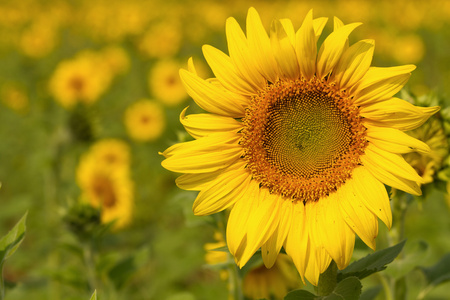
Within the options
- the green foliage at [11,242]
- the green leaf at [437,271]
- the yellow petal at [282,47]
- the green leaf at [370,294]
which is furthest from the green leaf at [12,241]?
the green leaf at [437,271]

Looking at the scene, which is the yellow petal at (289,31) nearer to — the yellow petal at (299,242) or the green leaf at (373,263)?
the yellow petal at (299,242)

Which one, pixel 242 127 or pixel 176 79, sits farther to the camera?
pixel 176 79

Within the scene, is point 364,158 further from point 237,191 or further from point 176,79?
point 176,79

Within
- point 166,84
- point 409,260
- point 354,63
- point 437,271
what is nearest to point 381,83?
point 354,63

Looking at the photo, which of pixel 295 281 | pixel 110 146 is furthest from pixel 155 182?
pixel 295 281

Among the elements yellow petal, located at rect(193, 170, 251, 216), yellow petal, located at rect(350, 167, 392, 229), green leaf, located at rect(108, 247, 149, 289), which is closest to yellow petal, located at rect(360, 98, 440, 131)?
yellow petal, located at rect(350, 167, 392, 229)

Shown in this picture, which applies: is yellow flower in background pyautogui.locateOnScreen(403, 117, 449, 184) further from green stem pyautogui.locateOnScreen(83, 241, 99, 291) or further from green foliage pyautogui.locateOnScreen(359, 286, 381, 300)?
green stem pyautogui.locateOnScreen(83, 241, 99, 291)
